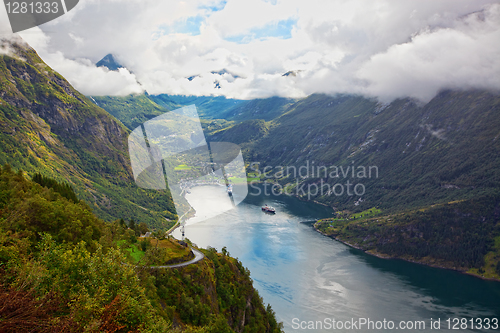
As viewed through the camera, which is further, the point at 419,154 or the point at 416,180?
the point at 419,154

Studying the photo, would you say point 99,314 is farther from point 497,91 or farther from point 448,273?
point 497,91

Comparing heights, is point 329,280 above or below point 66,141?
below

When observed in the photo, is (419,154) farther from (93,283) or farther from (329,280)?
(93,283)

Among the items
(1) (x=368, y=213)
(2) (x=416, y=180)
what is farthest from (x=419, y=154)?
(1) (x=368, y=213)

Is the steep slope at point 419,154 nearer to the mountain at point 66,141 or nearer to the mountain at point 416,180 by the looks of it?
the mountain at point 416,180

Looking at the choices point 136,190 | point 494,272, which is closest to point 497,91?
point 494,272

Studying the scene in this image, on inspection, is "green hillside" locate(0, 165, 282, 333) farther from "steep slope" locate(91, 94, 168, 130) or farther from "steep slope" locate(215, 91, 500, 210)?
"steep slope" locate(91, 94, 168, 130)

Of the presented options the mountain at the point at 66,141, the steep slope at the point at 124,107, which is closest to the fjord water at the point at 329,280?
the mountain at the point at 66,141
